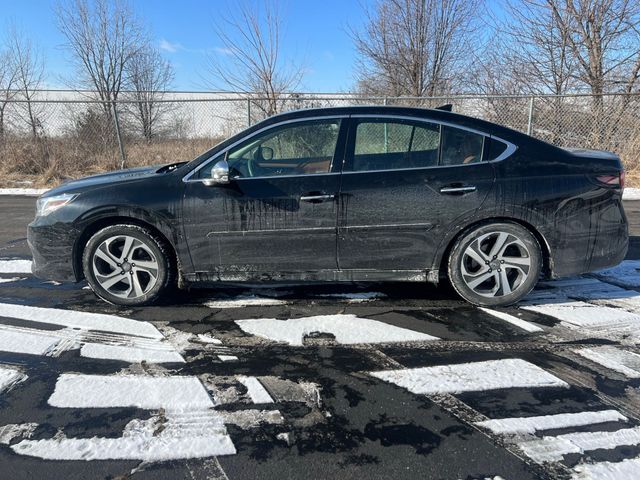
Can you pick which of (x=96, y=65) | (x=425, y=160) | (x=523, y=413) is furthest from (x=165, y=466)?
(x=96, y=65)

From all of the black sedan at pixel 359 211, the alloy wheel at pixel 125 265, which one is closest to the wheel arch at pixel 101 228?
the black sedan at pixel 359 211

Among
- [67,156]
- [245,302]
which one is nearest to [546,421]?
[245,302]

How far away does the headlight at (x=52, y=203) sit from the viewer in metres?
3.54

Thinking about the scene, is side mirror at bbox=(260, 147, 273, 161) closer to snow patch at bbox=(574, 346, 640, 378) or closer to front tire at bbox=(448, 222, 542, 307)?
front tire at bbox=(448, 222, 542, 307)

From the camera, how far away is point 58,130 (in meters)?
11.9

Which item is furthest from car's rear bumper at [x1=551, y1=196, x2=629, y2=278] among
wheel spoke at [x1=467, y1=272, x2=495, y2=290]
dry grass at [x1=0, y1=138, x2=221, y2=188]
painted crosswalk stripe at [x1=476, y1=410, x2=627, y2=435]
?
dry grass at [x1=0, y1=138, x2=221, y2=188]

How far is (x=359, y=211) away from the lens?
11.1 ft

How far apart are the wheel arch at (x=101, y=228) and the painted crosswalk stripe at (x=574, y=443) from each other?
2.86 metres

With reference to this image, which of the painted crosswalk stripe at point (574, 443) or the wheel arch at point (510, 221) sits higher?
the wheel arch at point (510, 221)

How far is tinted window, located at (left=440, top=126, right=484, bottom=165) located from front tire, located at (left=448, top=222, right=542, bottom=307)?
0.60 m

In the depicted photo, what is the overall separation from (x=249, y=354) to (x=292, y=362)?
0.32m

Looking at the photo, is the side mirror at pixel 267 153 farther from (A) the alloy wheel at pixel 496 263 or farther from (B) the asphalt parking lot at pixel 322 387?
(A) the alloy wheel at pixel 496 263

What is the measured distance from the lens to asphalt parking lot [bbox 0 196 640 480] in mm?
1879

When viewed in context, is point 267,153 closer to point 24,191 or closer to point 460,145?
point 460,145
